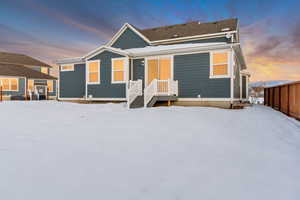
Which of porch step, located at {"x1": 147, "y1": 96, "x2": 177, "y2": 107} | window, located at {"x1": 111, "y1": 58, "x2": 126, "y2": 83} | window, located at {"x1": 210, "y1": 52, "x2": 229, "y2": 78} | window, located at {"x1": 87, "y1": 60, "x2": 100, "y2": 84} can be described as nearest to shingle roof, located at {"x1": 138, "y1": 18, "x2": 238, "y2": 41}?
window, located at {"x1": 111, "y1": 58, "x2": 126, "y2": 83}

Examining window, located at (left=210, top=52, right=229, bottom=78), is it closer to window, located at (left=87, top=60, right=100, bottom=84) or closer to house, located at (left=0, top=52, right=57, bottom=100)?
window, located at (left=87, top=60, right=100, bottom=84)

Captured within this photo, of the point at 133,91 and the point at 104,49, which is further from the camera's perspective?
the point at 104,49

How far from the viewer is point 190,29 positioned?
15.8 m

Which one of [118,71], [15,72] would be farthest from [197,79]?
[15,72]

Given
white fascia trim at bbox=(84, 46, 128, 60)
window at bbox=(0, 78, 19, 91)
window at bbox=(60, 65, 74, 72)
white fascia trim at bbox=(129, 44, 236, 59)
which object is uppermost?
white fascia trim at bbox=(84, 46, 128, 60)

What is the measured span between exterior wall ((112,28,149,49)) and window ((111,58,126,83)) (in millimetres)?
3819

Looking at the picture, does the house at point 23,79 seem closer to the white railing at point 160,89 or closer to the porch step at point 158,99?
the white railing at point 160,89

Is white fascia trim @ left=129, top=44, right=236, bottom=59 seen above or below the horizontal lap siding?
above

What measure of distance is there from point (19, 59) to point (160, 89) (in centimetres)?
2815

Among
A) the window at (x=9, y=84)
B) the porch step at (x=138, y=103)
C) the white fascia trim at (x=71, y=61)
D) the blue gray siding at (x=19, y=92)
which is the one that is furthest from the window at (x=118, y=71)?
the window at (x=9, y=84)

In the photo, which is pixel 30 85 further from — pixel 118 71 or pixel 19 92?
pixel 118 71

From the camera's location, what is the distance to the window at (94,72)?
1272cm

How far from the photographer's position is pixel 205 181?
2.58 meters

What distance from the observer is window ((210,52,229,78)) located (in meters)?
9.81
